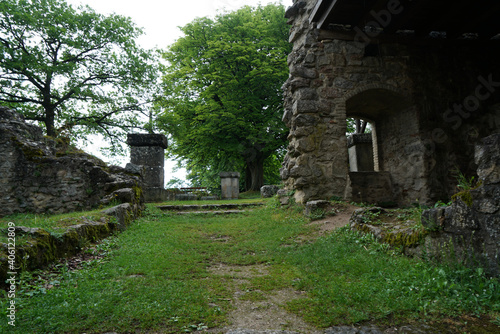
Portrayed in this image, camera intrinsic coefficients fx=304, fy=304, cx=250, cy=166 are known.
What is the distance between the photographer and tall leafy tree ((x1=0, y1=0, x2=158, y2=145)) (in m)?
13.9

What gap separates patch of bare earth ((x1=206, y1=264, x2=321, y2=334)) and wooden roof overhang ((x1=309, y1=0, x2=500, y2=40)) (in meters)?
6.25

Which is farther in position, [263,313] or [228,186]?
[228,186]

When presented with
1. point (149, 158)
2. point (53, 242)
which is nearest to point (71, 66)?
point (149, 158)

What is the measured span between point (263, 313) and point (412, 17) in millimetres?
7984

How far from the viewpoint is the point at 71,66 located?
558 inches

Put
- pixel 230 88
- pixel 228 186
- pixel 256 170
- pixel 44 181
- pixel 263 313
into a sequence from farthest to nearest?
pixel 256 170, pixel 230 88, pixel 228 186, pixel 44 181, pixel 263 313

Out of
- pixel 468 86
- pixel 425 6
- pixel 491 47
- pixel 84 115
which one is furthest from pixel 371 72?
pixel 84 115

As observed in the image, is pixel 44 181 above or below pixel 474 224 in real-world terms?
above

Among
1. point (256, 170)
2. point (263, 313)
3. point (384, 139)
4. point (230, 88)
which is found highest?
point (230, 88)

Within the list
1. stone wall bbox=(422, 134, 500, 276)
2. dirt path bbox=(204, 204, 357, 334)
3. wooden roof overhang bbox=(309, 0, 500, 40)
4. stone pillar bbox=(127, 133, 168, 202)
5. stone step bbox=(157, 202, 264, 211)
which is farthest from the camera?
stone pillar bbox=(127, 133, 168, 202)

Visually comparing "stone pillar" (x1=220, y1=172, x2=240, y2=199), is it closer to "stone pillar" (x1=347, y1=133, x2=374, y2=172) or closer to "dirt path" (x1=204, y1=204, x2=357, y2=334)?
"stone pillar" (x1=347, y1=133, x2=374, y2=172)

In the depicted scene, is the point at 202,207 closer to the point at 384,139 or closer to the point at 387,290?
the point at 384,139

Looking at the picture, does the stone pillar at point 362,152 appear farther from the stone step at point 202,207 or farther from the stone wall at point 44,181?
the stone wall at point 44,181

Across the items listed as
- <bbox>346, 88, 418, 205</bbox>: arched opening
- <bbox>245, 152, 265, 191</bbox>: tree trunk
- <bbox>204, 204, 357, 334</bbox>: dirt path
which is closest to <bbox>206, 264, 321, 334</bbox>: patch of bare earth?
<bbox>204, 204, 357, 334</bbox>: dirt path
